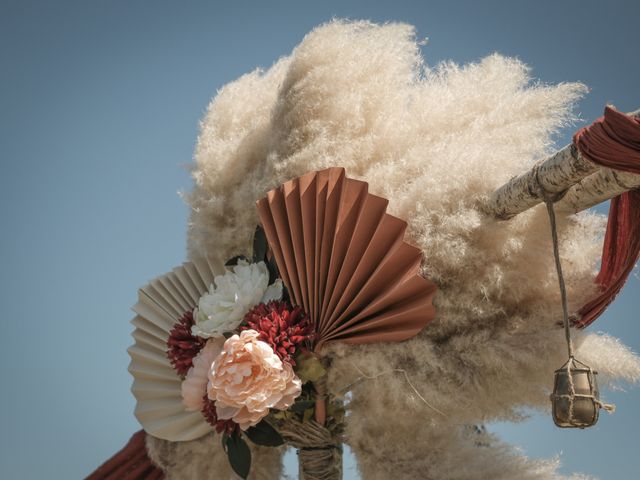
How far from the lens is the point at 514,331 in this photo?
127 centimetres

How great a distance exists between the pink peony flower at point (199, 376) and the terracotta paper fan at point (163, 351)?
0.64 ft

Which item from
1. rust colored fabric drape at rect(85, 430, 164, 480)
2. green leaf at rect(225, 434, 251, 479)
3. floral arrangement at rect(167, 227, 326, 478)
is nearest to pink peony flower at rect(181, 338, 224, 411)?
floral arrangement at rect(167, 227, 326, 478)

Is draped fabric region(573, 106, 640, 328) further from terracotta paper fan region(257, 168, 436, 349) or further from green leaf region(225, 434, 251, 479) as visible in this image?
green leaf region(225, 434, 251, 479)

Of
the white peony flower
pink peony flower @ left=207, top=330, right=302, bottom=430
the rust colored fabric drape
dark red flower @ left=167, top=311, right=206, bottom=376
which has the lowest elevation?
the rust colored fabric drape

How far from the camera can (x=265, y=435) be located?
1402mm

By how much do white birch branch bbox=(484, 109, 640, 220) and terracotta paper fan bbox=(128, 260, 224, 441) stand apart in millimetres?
743

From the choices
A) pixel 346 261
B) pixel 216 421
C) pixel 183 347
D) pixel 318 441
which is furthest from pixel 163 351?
pixel 346 261

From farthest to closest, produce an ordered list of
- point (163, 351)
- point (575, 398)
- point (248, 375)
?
point (163, 351) < point (248, 375) < point (575, 398)

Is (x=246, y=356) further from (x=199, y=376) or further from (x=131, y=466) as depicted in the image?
(x=131, y=466)

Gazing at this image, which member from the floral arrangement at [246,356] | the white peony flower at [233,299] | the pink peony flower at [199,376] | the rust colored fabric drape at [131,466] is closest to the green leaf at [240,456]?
the floral arrangement at [246,356]

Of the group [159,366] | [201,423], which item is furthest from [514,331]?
[159,366]

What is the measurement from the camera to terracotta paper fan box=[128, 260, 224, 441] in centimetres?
158

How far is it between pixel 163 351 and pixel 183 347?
0.26m

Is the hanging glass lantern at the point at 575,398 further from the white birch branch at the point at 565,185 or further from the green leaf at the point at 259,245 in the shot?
the green leaf at the point at 259,245
